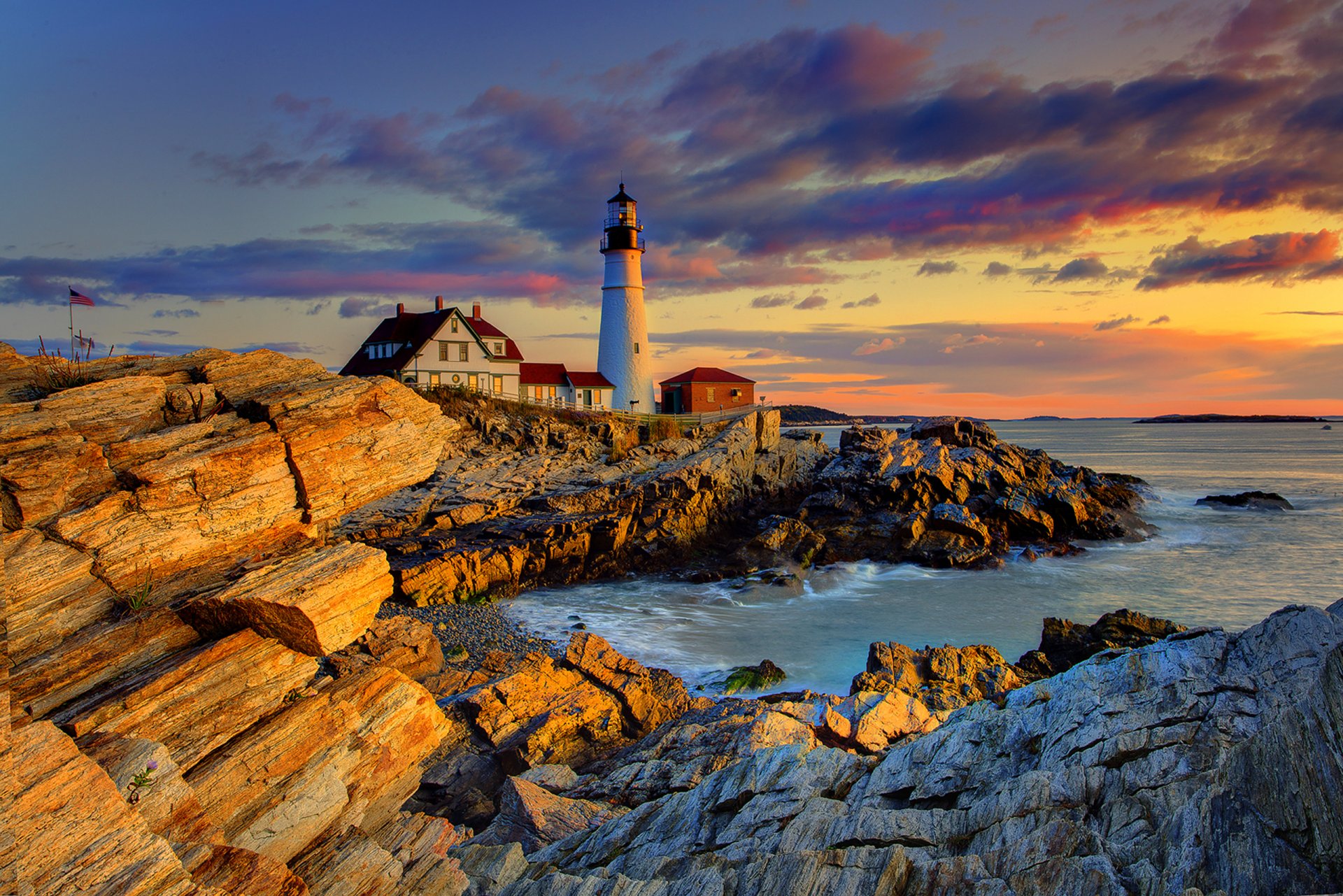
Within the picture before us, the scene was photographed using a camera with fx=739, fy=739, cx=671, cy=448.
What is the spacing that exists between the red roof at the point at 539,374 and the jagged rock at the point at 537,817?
1508 inches

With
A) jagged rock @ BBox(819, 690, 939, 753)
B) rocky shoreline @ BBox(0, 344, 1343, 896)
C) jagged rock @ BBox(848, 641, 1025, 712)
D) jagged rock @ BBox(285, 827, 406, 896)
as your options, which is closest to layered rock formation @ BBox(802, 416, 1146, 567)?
rocky shoreline @ BBox(0, 344, 1343, 896)

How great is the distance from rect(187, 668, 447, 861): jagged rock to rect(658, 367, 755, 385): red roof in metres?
41.2

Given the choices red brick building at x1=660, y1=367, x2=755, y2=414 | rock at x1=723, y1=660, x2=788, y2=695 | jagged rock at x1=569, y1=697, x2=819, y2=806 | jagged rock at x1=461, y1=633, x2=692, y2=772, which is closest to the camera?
jagged rock at x1=569, y1=697, x2=819, y2=806

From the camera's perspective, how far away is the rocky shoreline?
4.95 m

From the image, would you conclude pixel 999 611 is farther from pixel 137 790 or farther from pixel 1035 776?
pixel 137 790

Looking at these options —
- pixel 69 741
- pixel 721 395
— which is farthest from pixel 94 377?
pixel 721 395

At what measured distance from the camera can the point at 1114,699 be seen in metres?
6.59

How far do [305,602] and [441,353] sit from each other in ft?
113

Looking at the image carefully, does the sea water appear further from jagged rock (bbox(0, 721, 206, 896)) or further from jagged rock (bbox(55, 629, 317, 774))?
jagged rock (bbox(0, 721, 206, 896))

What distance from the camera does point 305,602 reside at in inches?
303

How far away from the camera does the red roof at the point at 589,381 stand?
149ft

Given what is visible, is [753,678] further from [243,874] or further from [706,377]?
[706,377]

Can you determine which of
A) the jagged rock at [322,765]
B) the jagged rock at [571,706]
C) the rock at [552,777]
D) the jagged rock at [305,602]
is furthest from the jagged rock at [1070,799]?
the jagged rock at [305,602]

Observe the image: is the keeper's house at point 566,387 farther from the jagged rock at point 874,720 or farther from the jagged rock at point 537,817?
the jagged rock at point 537,817
